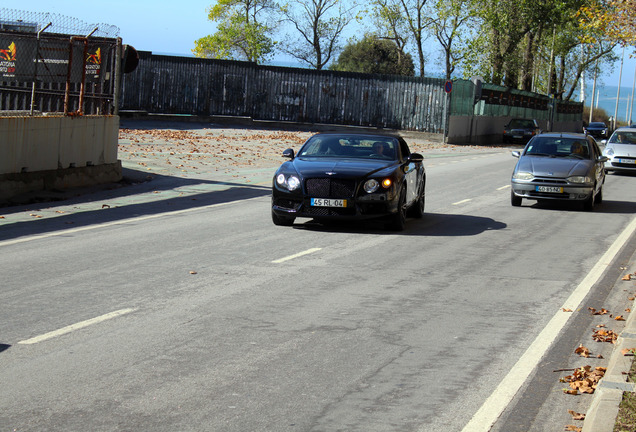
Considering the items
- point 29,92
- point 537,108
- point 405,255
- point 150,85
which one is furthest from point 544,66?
point 405,255

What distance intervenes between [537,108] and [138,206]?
188 ft

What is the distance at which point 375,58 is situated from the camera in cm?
9831

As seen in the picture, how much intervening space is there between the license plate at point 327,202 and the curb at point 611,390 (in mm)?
6233

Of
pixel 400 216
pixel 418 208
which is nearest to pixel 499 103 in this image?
pixel 418 208

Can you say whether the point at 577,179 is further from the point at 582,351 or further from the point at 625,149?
the point at 625,149

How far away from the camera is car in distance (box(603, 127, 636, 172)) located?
29047mm

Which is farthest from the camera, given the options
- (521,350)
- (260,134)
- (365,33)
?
(365,33)

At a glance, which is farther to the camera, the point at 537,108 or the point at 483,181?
the point at 537,108

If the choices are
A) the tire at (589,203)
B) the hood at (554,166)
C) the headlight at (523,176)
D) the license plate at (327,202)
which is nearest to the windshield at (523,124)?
the hood at (554,166)

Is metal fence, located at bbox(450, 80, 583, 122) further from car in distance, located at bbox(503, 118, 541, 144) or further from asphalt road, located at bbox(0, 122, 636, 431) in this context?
asphalt road, located at bbox(0, 122, 636, 431)

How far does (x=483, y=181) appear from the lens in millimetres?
24094

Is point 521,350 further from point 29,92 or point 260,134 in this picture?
point 260,134

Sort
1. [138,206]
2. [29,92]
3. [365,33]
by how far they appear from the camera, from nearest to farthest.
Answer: [138,206], [29,92], [365,33]

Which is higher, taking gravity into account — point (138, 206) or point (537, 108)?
point (537, 108)
